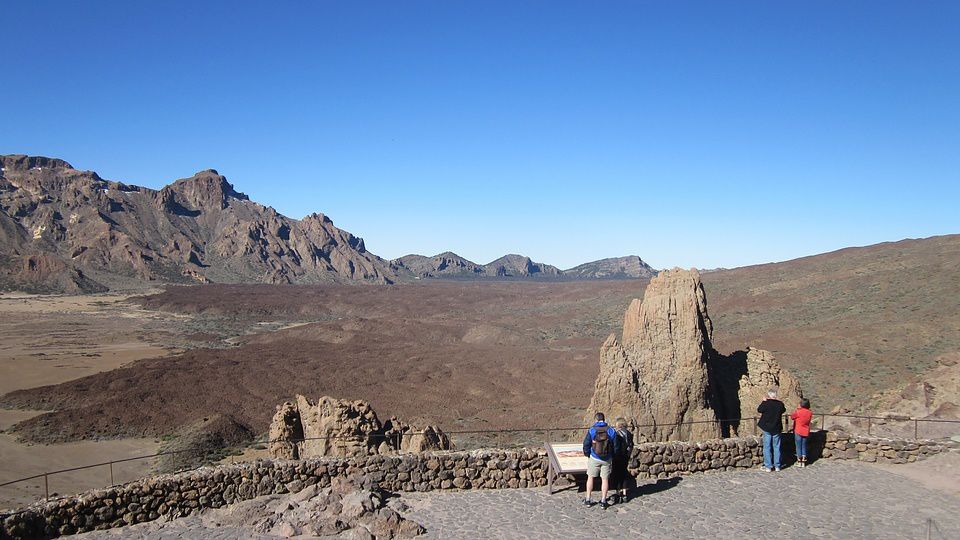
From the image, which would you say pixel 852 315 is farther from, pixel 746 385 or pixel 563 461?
pixel 563 461

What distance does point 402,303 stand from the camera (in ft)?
340

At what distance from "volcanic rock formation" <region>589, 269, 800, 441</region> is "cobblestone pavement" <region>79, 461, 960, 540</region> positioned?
5.23 metres

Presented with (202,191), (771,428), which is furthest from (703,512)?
(202,191)

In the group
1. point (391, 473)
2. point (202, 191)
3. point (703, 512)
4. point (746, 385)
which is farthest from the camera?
point (202, 191)

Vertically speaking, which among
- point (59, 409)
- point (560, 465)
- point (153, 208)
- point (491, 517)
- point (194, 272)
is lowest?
point (59, 409)

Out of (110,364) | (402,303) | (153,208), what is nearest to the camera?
(110,364)

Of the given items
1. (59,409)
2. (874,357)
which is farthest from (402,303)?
(874,357)

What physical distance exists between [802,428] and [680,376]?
5704 millimetres

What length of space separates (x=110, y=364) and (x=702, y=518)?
4912cm

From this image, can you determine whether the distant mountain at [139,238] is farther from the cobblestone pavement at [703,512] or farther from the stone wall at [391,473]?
the cobblestone pavement at [703,512]

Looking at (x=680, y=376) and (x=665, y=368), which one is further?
(x=665, y=368)

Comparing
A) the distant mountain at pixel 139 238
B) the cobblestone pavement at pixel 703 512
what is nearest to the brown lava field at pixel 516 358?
the cobblestone pavement at pixel 703 512

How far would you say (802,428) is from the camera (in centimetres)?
1202

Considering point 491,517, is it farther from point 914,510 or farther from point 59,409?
point 59,409
